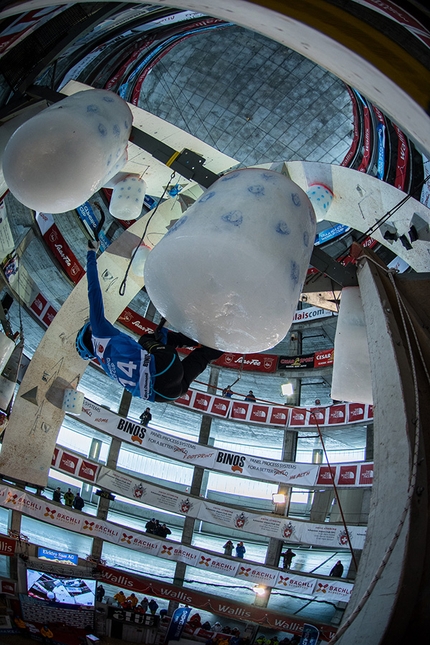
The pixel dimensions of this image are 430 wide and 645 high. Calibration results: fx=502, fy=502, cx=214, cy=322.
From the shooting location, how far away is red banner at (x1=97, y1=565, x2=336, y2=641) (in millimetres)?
13398

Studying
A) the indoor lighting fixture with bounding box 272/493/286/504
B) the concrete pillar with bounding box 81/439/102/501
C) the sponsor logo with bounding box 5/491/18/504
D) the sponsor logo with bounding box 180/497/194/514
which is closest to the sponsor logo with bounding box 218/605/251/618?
the sponsor logo with bounding box 180/497/194/514

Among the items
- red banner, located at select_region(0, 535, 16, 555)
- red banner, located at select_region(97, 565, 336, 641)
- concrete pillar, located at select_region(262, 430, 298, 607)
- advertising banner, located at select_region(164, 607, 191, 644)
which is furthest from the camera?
concrete pillar, located at select_region(262, 430, 298, 607)

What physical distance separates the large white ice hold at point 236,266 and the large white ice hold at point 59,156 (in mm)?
1045

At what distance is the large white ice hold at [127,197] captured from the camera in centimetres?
616

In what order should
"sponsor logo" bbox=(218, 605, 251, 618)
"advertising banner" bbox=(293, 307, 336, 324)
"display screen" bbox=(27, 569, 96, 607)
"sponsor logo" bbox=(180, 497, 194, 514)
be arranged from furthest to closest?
"advertising banner" bbox=(293, 307, 336, 324), "sponsor logo" bbox=(180, 497, 194, 514), "sponsor logo" bbox=(218, 605, 251, 618), "display screen" bbox=(27, 569, 96, 607)

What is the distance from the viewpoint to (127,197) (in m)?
6.16

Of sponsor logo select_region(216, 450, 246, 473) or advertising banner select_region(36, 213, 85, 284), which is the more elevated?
advertising banner select_region(36, 213, 85, 284)

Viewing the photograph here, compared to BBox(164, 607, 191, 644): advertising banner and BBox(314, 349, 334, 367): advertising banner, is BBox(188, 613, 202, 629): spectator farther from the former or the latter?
BBox(314, 349, 334, 367): advertising banner

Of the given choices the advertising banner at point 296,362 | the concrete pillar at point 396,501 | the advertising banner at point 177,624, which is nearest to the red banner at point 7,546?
the advertising banner at point 177,624

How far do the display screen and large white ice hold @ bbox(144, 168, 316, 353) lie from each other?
979 centimetres

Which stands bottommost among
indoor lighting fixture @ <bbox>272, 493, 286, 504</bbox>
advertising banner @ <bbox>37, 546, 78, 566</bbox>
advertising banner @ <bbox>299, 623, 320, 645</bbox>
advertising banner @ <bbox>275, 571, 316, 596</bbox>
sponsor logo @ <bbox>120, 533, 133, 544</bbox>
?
advertising banner @ <bbox>299, 623, 320, 645</bbox>

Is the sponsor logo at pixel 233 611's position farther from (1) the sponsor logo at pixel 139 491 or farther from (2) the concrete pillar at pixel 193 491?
(1) the sponsor logo at pixel 139 491

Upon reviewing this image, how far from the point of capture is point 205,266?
3.09 metres

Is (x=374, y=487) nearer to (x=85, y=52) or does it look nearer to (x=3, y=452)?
(x=3, y=452)
